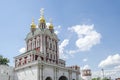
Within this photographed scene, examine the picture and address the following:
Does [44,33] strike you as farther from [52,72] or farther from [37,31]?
[52,72]

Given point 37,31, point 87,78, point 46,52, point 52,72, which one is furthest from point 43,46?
point 87,78

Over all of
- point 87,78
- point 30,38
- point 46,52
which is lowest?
point 87,78

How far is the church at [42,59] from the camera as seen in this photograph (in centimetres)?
5169

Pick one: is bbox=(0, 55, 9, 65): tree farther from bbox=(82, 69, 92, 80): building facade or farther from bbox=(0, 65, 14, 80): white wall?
bbox=(82, 69, 92, 80): building facade

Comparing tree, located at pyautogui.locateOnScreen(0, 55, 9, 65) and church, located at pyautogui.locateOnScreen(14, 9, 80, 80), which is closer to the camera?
church, located at pyautogui.locateOnScreen(14, 9, 80, 80)

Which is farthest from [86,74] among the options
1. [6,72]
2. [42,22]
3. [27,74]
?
[6,72]

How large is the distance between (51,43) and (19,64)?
1217cm

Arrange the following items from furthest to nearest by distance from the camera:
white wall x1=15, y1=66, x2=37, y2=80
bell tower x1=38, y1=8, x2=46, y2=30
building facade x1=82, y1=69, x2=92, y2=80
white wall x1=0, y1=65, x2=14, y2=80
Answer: building facade x1=82, y1=69, x2=92, y2=80, bell tower x1=38, y1=8, x2=46, y2=30, white wall x1=0, y1=65, x2=14, y2=80, white wall x1=15, y1=66, x2=37, y2=80

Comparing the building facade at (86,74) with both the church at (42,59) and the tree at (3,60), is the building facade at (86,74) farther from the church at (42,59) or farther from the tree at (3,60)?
the tree at (3,60)

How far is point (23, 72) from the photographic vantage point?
54.6m

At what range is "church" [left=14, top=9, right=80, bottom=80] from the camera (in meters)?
51.7

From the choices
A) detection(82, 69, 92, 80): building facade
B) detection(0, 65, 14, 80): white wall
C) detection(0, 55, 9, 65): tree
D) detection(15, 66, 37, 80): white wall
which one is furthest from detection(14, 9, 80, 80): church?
detection(82, 69, 92, 80): building facade

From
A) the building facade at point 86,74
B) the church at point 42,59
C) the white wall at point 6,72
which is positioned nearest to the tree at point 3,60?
the church at point 42,59

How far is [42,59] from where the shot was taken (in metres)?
60.1
